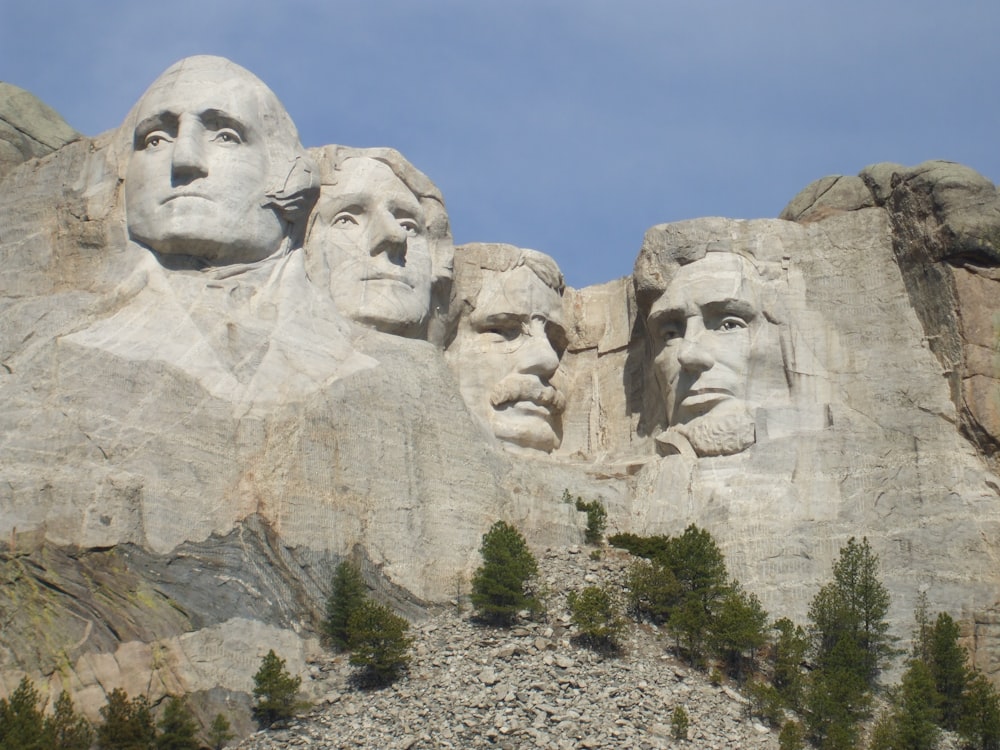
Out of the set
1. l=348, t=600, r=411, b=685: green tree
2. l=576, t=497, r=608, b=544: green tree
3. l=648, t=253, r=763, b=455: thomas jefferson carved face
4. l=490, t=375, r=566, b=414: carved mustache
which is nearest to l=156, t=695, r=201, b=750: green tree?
l=348, t=600, r=411, b=685: green tree

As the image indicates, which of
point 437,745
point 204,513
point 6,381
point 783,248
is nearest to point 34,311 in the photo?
point 6,381

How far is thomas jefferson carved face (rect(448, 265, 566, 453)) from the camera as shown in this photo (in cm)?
3112

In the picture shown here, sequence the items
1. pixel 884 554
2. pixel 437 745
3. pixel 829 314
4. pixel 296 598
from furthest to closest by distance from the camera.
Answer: pixel 829 314, pixel 884 554, pixel 296 598, pixel 437 745

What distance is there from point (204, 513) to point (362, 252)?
4.97 m

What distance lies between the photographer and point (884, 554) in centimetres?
2869

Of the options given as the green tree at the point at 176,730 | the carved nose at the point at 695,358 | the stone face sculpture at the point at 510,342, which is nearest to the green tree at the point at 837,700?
the carved nose at the point at 695,358

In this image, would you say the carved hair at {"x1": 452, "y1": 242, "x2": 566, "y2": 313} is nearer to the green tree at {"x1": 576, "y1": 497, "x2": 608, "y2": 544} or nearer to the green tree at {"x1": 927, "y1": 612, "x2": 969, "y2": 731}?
the green tree at {"x1": 576, "y1": 497, "x2": 608, "y2": 544}

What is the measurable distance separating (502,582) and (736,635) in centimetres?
249

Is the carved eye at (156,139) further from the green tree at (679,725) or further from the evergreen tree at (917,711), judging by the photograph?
the evergreen tree at (917,711)

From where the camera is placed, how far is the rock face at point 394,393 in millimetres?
25922

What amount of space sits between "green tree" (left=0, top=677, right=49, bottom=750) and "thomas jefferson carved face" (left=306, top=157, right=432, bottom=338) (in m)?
7.26

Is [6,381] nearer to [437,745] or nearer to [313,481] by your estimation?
[313,481]

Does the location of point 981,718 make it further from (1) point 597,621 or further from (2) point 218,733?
(2) point 218,733

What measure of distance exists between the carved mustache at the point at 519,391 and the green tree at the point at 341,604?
5162 millimetres
